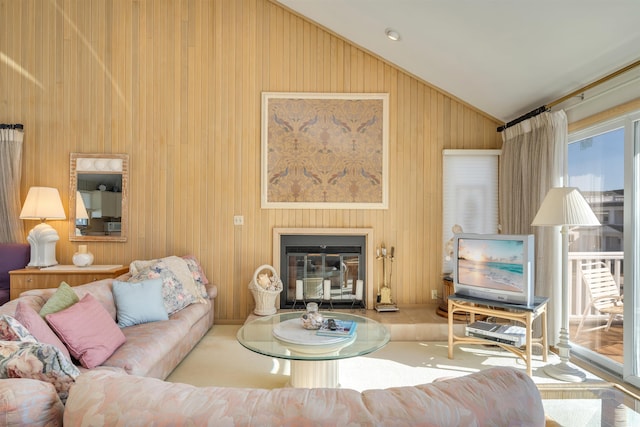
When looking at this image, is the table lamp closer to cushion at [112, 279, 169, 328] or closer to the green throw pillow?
cushion at [112, 279, 169, 328]

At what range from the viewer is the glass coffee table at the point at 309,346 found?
2.22 meters

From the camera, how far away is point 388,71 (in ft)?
14.1

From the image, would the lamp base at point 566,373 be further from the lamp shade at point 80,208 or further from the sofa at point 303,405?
the lamp shade at point 80,208

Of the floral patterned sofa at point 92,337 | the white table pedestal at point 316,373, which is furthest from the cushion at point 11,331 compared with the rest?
the white table pedestal at point 316,373

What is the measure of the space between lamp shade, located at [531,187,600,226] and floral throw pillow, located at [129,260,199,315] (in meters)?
3.16

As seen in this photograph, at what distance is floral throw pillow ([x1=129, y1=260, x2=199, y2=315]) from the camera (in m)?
3.13

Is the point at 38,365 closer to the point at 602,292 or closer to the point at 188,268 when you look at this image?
the point at 188,268

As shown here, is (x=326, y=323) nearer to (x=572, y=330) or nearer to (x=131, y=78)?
(x=572, y=330)

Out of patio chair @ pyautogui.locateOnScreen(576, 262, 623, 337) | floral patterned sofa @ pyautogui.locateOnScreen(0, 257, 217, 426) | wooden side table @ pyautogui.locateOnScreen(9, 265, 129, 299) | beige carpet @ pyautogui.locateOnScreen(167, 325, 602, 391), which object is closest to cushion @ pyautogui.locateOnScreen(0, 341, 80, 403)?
floral patterned sofa @ pyautogui.locateOnScreen(0, 257, 217, 426)

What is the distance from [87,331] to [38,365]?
3.48 feet

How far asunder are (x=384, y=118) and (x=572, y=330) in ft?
9.68

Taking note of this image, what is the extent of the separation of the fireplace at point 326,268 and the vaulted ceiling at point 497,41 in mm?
2014

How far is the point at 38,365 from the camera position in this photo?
1.18 meters

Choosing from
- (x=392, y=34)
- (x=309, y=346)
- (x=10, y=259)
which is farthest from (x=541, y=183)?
(x=10, y=259)
